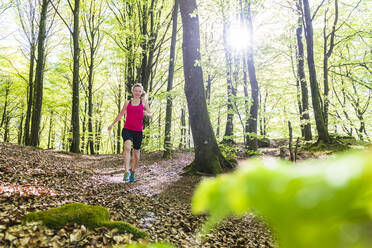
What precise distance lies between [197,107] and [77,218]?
390 cm

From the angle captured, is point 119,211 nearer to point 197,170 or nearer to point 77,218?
point 77,218

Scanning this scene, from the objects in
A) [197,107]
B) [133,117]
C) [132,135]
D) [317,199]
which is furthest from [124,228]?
[197,107]

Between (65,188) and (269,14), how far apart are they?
14.2 meters

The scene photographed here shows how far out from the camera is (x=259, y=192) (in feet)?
1.09

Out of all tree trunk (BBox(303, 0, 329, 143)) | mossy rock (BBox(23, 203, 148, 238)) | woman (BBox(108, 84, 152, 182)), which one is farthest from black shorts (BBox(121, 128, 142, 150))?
tree trunk (BBox(303, 0, 329, 143))

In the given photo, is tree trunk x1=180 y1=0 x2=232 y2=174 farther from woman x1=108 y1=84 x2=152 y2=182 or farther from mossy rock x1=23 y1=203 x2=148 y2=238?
mossy rock x1=23 y1=203 x2=148 y2=238

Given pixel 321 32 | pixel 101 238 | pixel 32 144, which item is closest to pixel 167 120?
pixel 32 144

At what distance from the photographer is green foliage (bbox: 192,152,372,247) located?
29cm

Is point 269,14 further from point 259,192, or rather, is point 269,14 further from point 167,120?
point 259,192

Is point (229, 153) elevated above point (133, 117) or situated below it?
below

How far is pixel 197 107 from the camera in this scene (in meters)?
5.59

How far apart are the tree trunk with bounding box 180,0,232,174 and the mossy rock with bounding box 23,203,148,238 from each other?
3279mm

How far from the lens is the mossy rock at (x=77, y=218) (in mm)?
2129

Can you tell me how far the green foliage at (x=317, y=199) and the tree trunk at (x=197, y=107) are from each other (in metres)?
5.19
